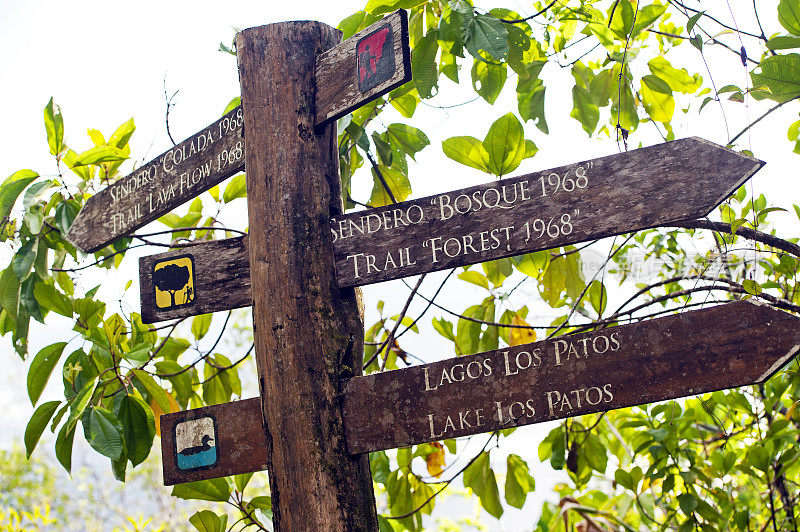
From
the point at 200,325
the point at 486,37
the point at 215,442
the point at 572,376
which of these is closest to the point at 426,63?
the point at 486,37

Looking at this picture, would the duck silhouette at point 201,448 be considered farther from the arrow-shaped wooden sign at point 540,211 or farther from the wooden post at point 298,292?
the arrow-shaped wooden sign at point 540,211

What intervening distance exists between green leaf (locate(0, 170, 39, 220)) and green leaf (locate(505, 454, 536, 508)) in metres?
1.43

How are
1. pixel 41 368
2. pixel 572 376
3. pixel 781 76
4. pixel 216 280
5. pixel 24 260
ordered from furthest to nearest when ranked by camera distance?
pixel 24 260
pixel 41 368
pixel 216 280
pixel 781 76
pixel 572 376

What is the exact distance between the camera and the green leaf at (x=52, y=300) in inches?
64.3

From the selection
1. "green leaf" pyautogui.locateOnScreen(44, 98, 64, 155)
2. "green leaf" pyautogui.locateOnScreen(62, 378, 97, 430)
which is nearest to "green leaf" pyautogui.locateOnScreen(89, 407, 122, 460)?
"green leaf" pyautogui.locateOnScreen(62, 378, 97, 430)

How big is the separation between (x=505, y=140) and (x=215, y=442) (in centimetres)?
84

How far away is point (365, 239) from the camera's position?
3.78ft

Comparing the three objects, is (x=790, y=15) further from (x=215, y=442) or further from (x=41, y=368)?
(x=41, y=368)

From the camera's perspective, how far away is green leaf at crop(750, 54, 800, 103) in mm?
1114

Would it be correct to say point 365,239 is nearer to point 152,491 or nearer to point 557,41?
point 557,41

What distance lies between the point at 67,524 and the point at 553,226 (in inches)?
469

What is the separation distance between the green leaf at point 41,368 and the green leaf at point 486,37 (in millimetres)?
1142

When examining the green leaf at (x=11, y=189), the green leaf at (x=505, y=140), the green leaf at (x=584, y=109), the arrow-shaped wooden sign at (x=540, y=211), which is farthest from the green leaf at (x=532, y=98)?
the green leaf at (x=11, y=189)

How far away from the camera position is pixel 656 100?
1767mm
